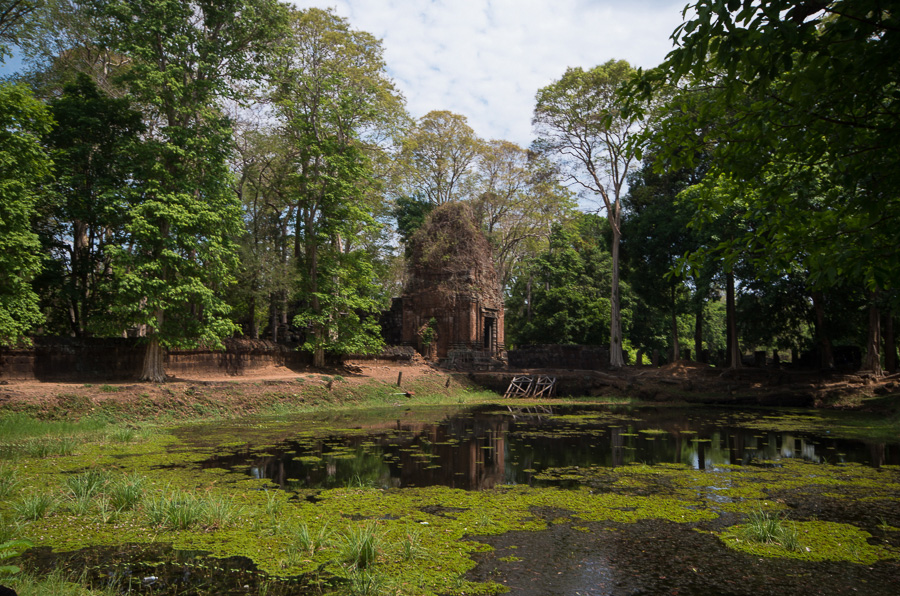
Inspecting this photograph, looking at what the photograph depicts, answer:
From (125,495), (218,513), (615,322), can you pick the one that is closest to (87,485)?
(125,495)

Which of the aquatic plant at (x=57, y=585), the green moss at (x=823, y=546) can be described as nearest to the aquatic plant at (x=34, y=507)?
the aquatic plant at (x=57, y=585)

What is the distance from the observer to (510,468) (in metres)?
8.99

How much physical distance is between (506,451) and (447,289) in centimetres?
1976

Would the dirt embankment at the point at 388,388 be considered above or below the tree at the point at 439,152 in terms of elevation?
below

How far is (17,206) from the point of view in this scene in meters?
13.3

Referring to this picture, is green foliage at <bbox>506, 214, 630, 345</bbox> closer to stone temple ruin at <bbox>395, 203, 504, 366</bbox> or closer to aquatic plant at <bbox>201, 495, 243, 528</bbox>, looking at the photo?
stone temple ruin at <bbox>395, 203, 504, 366</bbox>

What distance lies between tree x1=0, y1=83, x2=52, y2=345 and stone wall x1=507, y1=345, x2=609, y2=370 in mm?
21091

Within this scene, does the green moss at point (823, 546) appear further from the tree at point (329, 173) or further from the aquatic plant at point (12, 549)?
the tree at point (329, 173)

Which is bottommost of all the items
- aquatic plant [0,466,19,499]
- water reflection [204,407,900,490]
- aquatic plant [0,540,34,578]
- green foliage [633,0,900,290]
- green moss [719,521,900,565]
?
water reflection [204,407,900,490]

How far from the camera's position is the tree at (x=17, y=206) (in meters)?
13.0

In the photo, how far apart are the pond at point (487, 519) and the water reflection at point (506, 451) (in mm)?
77

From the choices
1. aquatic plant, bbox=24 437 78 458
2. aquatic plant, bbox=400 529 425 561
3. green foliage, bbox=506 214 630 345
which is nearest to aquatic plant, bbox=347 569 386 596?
aquatic plant, bbox=400 529 425 561

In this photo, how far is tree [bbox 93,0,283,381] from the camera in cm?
1558

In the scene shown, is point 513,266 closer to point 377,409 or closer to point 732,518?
point 377,409
